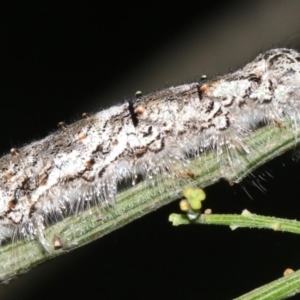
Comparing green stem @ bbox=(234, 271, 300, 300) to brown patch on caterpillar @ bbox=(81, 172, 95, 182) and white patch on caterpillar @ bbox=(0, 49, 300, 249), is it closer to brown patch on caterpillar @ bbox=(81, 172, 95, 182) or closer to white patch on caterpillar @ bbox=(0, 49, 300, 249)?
white patch on caterpillar @ bbox=(0, 49, 300, 249)

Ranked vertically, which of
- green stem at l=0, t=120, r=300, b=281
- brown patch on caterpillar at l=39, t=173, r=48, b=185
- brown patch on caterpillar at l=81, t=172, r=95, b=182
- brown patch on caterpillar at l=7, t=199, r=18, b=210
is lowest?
green stem at l=0, t=120, r=300, b=281

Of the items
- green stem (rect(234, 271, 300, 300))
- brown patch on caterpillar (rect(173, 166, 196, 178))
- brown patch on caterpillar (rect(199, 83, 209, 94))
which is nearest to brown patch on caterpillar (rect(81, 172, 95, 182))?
brown patch on caterpillar (rect(173, 166, 196, 178))

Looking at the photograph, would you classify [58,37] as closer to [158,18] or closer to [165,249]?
[158,18]

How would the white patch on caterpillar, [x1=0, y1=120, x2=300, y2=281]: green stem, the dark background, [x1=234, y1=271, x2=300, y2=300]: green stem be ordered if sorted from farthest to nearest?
1. the dark background
2. the white patch on caterpillar
3. [x1=0, y1=120, x2=300, y2=281]: green stem
4. [x1=234, y1=271, x2=300, y2=300]: green stem

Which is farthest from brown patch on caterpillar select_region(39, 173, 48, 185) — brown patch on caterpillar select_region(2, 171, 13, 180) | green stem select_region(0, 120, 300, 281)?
green stem select_region(0, 120, 300, 281)

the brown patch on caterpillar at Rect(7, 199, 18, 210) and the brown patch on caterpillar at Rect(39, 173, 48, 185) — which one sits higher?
the brown patch on caterpillar at Rect(39, 173, 48, 185)

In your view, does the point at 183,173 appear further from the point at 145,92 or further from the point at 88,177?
the point at 145,92

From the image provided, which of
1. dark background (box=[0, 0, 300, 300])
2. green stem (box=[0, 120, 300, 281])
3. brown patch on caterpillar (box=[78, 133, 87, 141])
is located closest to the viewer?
green stem (box=[0, 120, 300, 281])

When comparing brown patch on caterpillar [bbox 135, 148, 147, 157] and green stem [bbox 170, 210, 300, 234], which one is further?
brown patch on caterpillar [bbox 135, 148, 147, 157]
